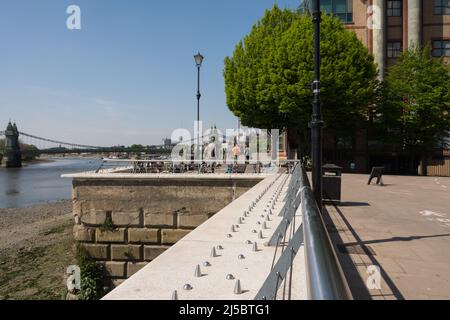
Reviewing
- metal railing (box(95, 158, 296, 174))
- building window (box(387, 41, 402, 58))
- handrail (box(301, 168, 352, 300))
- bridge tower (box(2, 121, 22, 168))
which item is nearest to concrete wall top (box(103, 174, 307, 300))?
handrail (box(301, 168, 352, 300))

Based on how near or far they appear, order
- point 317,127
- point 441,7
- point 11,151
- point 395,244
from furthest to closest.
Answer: point 11,151, point 441,7, point 317,127, point 395,244

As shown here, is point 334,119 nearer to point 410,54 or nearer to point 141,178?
point 410,54

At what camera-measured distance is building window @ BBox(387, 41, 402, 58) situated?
32781 millimetres

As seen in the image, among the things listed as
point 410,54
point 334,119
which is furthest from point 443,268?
point 410,54

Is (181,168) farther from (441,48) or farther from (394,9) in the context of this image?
(441,48)

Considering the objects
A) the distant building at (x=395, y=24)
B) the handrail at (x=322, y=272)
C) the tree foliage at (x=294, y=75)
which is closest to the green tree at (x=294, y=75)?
the tree foliage at (x=294, y=75)

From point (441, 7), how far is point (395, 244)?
34885 mm

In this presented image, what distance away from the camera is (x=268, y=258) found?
3.32 meters

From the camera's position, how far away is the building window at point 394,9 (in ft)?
107

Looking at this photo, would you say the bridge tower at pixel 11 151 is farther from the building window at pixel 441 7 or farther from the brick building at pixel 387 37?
the building window at pixel 441 7

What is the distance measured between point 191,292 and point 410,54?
3019 centimetres

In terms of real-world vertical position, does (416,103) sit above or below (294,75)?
below

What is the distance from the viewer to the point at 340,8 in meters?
31.3

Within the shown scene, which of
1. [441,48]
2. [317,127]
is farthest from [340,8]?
[317,127]
